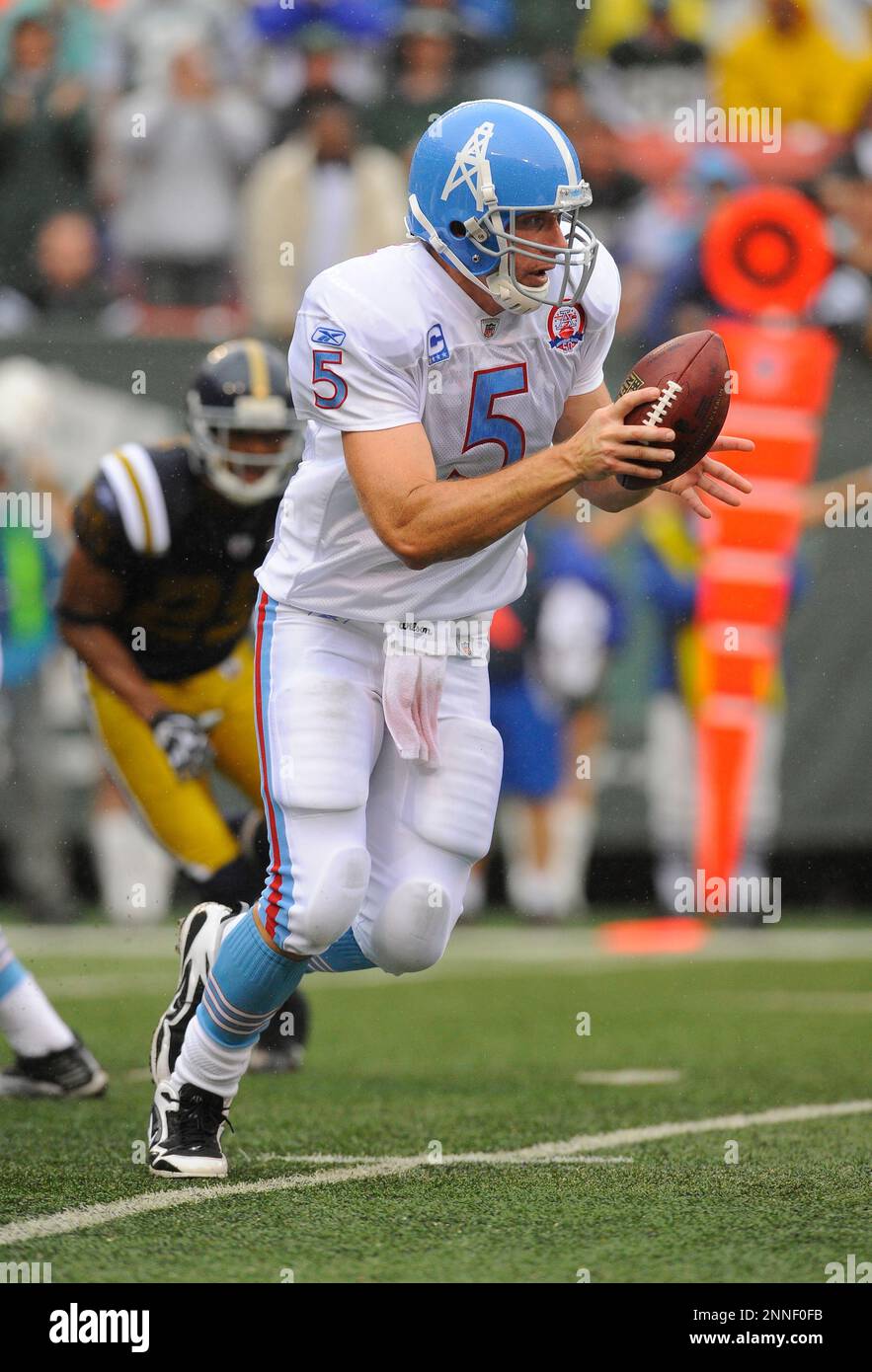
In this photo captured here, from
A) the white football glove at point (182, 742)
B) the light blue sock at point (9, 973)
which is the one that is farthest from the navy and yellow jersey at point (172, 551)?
the light blue sock at point (9, 973)

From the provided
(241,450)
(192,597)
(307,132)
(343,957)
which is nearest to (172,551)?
(192,597)

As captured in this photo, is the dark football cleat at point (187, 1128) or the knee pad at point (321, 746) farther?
the dark football cleat at point (187, 1128)

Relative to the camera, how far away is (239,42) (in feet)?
33.0

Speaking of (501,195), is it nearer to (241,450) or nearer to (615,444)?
(615,444)

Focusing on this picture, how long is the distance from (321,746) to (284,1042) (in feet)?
5.99

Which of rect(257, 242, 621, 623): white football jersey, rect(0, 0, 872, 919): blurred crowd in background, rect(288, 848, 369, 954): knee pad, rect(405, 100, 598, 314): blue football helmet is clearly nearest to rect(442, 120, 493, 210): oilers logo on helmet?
rect(405, 100, 598, 314): blue football helmet

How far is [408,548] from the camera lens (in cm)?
346

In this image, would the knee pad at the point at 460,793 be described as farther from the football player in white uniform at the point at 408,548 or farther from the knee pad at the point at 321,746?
the knee pad at the point at 321,746

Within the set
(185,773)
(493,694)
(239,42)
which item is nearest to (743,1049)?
(185,773)

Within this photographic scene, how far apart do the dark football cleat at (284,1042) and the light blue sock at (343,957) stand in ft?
4.34

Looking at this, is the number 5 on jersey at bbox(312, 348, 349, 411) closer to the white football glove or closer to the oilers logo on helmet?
the oilers logo on helmet

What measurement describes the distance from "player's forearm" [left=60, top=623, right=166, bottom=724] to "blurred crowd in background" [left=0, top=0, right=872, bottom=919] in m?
2.97

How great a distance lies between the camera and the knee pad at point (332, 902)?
142 inches
